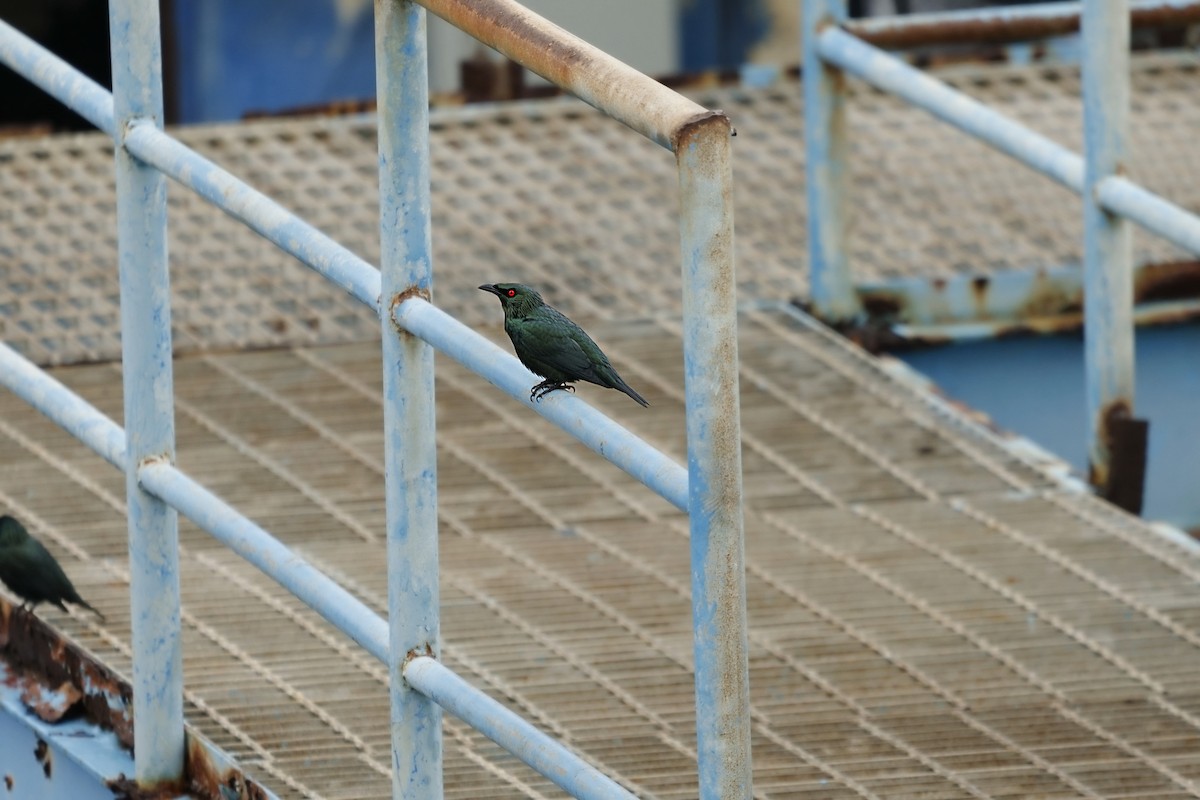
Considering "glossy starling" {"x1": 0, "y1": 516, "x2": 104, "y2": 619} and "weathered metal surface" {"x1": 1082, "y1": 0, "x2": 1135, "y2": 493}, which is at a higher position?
"weathered metal surface" {"x1": 1082, "y1": 0, "x2": 1135, "y2": 493}

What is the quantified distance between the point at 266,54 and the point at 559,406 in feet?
13.0

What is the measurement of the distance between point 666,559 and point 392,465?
1.20 meters

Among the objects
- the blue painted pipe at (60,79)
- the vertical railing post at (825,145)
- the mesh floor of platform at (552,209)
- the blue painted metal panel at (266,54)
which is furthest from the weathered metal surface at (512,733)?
the blue painted metal panel at (266,54)

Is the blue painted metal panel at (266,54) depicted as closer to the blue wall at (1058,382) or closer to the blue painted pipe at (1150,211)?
the blue wall at (1058,382)

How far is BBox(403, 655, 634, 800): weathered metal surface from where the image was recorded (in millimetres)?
1917

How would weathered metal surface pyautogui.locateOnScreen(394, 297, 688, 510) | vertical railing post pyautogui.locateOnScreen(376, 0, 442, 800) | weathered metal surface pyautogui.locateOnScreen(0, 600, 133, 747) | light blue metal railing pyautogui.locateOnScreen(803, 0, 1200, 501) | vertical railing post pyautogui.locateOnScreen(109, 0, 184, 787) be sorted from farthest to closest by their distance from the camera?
light blue metal railing pyautogui.locateOnScreen(803, 0, 1200, 501) → weathered metal surface pyautogui.locateOnScreen(0, 600, 133, 747) → vertical railing post pyautogui.locateOnScreen(109, 0, 184, 787) → vertical railing post pyautogui.locateOnScreen(376, 0, 442, 800) → weathered metal surface pyautogui.locateOnScreen(394, 297, 688, 510)

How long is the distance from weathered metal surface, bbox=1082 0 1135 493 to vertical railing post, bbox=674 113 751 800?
70.9 inches

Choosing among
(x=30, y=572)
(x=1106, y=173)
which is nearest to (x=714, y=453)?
(x=30, y=572)

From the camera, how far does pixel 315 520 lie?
3352 millimetres

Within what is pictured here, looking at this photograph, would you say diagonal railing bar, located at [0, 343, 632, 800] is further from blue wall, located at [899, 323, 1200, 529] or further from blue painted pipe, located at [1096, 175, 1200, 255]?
blue wall, located at [899, 323, 1200, 529]

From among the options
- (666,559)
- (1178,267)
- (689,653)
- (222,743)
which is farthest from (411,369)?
(1178,267)

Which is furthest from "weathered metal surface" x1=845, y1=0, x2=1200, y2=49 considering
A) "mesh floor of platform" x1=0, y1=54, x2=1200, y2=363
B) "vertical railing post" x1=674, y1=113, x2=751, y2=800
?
"vertical railing post" x1=674, y1=113, x2=751, y2=800

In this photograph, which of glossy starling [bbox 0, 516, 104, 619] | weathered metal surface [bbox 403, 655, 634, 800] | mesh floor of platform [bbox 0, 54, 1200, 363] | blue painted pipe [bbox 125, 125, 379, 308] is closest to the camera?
weathered metal surface [bbox 403, 655, 634, 800]

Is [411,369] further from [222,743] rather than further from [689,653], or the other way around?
[689,653]
